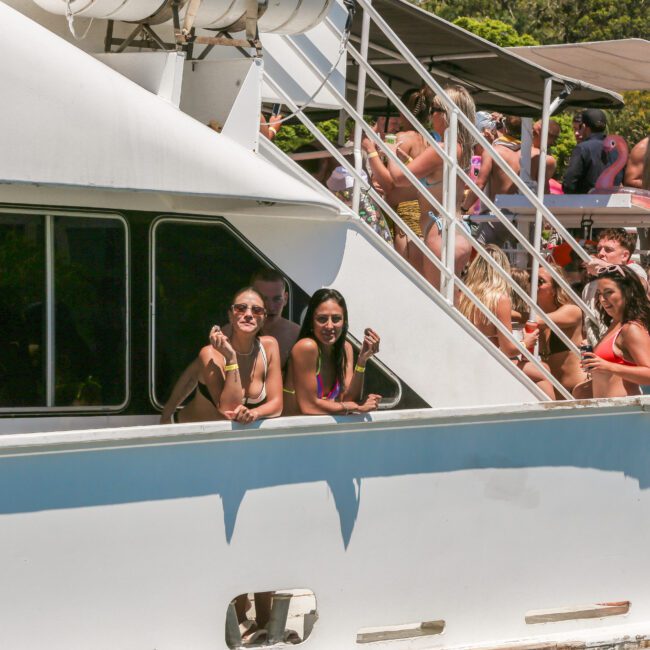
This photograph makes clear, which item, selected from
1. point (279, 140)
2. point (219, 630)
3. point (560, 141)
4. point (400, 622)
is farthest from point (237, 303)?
point (560, 141)

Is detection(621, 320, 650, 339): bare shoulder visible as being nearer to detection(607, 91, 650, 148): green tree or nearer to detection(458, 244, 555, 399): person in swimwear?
detection(458, 244, 555, 399): person in swimwear

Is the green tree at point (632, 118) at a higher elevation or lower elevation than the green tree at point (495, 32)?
lower

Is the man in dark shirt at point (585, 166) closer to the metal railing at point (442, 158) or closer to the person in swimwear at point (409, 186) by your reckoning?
the person in swimwear at point (409, 186)

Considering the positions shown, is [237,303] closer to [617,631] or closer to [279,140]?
[617,631]

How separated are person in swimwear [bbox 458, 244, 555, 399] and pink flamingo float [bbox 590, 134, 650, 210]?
2961 mm

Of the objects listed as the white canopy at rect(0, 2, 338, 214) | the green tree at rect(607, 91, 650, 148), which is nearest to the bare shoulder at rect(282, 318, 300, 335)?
the white canopy at rect(0, 2, 338, 214)

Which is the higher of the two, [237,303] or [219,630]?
[237,303]

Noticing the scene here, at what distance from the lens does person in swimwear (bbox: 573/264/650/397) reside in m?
5.73

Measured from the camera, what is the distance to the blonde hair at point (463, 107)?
627cm

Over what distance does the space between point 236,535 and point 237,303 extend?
961 mm

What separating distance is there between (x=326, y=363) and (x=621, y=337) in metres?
1.65

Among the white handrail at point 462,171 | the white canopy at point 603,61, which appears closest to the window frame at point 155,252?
the white handrail at point 462,171

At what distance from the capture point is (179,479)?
15.2 feet

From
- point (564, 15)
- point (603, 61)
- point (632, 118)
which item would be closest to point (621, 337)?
point (603, 61)
